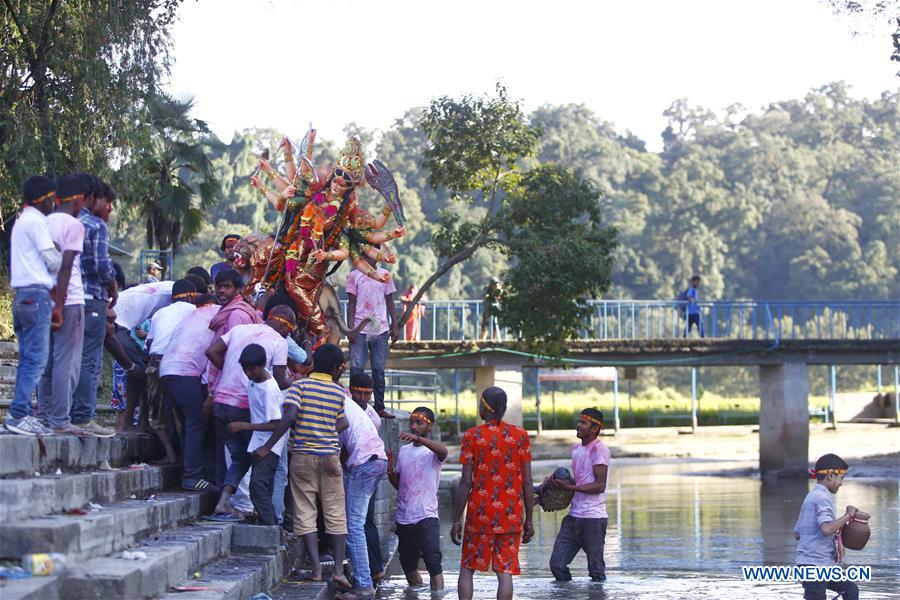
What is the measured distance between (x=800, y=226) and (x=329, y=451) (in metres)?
58.7

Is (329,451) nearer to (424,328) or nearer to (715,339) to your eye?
(715,339)

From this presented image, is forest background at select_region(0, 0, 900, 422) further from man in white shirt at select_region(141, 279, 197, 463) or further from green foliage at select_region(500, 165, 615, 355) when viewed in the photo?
man in white shirt at select_region(141, 279, 197, 463)

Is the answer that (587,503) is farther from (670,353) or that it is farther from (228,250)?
(670,353)

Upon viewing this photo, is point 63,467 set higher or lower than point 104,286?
lower

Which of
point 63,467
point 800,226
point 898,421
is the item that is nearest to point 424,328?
point 898,421

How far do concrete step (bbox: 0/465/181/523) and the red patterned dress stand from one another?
224 cm

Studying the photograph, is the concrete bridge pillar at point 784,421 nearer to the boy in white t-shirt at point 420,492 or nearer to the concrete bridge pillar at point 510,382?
the concrete bridge pillar at point 510,382

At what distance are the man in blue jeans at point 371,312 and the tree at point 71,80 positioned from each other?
4.42 m

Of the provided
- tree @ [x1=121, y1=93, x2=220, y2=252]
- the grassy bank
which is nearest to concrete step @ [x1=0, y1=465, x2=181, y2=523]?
tree @ [x1=121, y1=93, x2=220, y2=252]

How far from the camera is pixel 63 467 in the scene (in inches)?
317

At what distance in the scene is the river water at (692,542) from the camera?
11.4 m

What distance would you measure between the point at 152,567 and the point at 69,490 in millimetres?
805

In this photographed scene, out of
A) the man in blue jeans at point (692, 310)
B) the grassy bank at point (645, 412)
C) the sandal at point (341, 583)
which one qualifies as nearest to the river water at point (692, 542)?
the sandal at point (341, 583)

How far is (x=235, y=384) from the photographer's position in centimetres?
980
